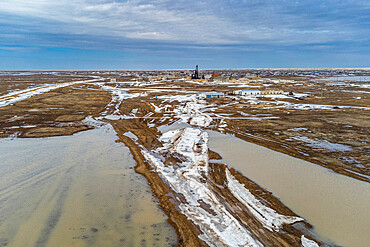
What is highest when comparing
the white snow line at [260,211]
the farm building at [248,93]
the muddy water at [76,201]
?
the farm building at [248,93]

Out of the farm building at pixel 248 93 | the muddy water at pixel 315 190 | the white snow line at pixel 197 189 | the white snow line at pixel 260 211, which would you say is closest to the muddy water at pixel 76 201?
the white snow line at pixel 197 189

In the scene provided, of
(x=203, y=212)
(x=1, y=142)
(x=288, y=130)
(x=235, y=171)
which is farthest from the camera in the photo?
(x=288, y=130)

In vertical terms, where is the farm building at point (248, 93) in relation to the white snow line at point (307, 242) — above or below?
above

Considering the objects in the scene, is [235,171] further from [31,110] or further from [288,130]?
[31,110]

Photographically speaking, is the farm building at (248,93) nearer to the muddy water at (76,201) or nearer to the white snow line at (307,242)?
the muddy water at (76,201)

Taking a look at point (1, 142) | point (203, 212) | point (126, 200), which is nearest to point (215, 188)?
point (203, 212)

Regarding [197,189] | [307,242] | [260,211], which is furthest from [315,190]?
[197,189]
